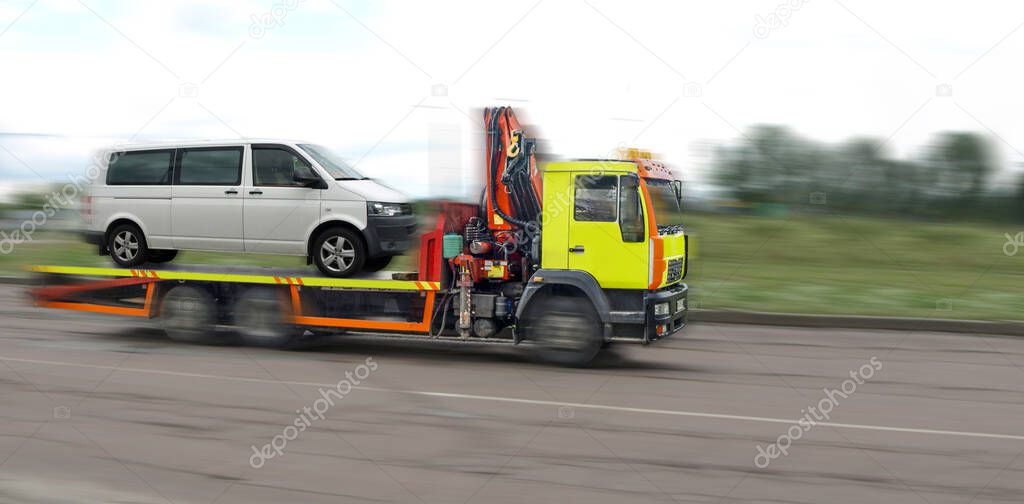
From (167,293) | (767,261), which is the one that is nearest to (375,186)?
(167,293)

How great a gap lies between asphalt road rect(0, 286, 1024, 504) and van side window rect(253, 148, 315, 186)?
6.85 feet

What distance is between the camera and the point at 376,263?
11.2m

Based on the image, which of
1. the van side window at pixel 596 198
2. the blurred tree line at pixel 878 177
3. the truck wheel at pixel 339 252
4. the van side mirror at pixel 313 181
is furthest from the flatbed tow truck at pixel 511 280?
the blurred tree line at pixel 878 177

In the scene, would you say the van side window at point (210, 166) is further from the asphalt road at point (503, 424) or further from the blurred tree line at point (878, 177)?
the blurred tree line at point (878, 177)

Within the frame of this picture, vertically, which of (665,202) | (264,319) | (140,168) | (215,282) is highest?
(140,168)

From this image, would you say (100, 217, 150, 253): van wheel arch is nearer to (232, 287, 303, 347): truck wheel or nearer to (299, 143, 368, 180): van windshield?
(232, 287, 303, 347): truck wheel

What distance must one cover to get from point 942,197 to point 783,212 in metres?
4.00

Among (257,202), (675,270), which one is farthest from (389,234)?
(675,270)

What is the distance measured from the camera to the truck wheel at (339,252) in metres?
10.9

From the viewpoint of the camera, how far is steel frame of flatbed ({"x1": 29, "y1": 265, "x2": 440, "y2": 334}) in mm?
10734

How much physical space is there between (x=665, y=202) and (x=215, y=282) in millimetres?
5640

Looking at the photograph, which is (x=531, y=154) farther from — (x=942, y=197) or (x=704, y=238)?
(x=942, y=197)

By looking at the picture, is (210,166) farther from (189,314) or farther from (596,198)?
(596,198)

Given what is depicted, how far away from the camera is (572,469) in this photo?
21.0 feet
